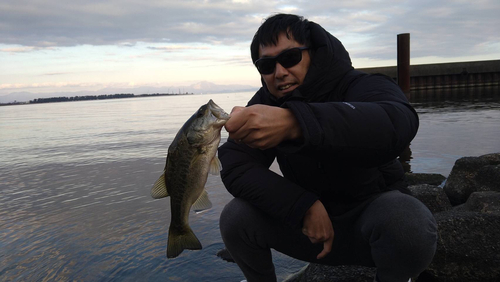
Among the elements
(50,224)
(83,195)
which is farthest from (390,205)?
(83,195)

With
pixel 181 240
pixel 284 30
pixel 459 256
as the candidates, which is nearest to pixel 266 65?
pixel 284 30

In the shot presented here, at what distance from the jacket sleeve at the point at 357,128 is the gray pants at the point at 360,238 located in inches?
23.3

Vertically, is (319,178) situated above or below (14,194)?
above

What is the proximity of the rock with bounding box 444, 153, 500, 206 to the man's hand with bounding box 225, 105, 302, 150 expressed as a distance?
527 cm

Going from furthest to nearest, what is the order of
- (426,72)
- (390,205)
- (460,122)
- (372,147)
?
1. (426,72)
2. (460,122)
3. (390,205)
4. (372,147)

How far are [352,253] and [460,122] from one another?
1639cm

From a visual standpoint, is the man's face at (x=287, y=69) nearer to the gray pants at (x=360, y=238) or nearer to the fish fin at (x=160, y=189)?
the gray pants at (x=360, y=238)

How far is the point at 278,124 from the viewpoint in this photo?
184cm

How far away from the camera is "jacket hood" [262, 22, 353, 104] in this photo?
2.89 meters

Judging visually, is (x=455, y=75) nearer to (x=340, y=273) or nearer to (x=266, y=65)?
(x=340, y=273)

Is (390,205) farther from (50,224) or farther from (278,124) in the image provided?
(50,224)

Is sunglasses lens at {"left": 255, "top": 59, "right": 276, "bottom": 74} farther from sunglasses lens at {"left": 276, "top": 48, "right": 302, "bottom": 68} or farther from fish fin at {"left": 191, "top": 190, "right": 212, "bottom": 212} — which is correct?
fish fin at {"left": 191, "top": 190, "right": 212, "bottom": 212}

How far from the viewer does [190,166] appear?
8.91ft

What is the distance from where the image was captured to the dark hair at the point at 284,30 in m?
3.00
